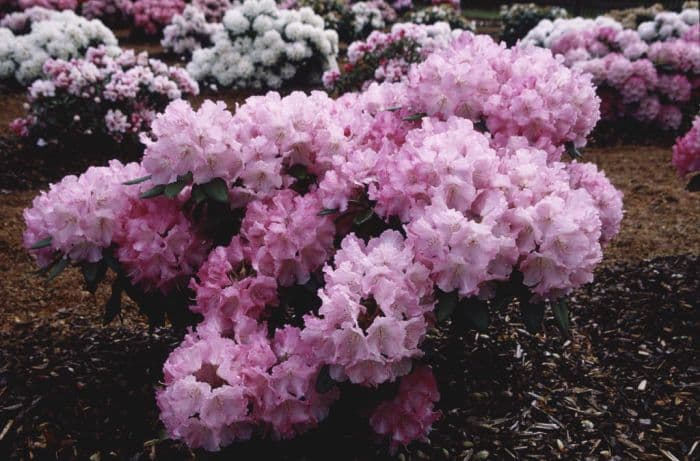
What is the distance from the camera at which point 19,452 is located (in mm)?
2080

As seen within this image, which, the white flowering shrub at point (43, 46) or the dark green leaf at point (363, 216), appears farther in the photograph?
the white flowering shrub at point (43, 46)

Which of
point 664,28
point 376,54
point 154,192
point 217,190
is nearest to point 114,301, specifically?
point 154,192

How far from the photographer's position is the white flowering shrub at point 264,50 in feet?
26.1

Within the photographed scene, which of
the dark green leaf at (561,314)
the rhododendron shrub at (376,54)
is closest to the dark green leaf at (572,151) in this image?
the dark green leaf at (561,314)

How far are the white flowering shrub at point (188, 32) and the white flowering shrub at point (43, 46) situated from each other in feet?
6.45

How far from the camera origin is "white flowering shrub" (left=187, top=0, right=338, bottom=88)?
7945 millimetres

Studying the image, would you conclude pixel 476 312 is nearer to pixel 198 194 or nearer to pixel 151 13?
pixel 198 194

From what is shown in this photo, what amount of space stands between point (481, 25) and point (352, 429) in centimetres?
1505

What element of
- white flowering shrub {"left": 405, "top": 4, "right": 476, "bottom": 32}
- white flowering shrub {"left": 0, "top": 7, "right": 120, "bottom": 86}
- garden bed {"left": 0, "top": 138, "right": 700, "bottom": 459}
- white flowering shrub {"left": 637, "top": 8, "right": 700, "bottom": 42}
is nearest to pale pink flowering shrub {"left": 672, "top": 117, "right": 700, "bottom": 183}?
garden bed {"left": 0, "top": 138, "right": 700, "bottom": 459}

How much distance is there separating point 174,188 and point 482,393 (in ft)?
4.26

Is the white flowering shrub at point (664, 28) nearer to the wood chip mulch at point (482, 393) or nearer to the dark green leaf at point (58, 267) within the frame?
the wood chip mulch at point (482, 393)

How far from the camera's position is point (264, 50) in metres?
8.00

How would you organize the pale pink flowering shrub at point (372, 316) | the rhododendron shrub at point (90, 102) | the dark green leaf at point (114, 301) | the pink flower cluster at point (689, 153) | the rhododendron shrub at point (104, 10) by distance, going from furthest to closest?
the rhododendron shrub at point (104, 10) → the rhododendron shrub at point (90, 102) → the pink flower cluster at point (689, 153) → the dark green leaf at point (114, 301) → the pale pink flowering shrub at point (372, 316)

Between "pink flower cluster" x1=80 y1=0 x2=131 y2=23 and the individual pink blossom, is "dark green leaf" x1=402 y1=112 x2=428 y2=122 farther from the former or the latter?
"pink flower cluster" x1=80 y1=0 x2=131 y2=23
